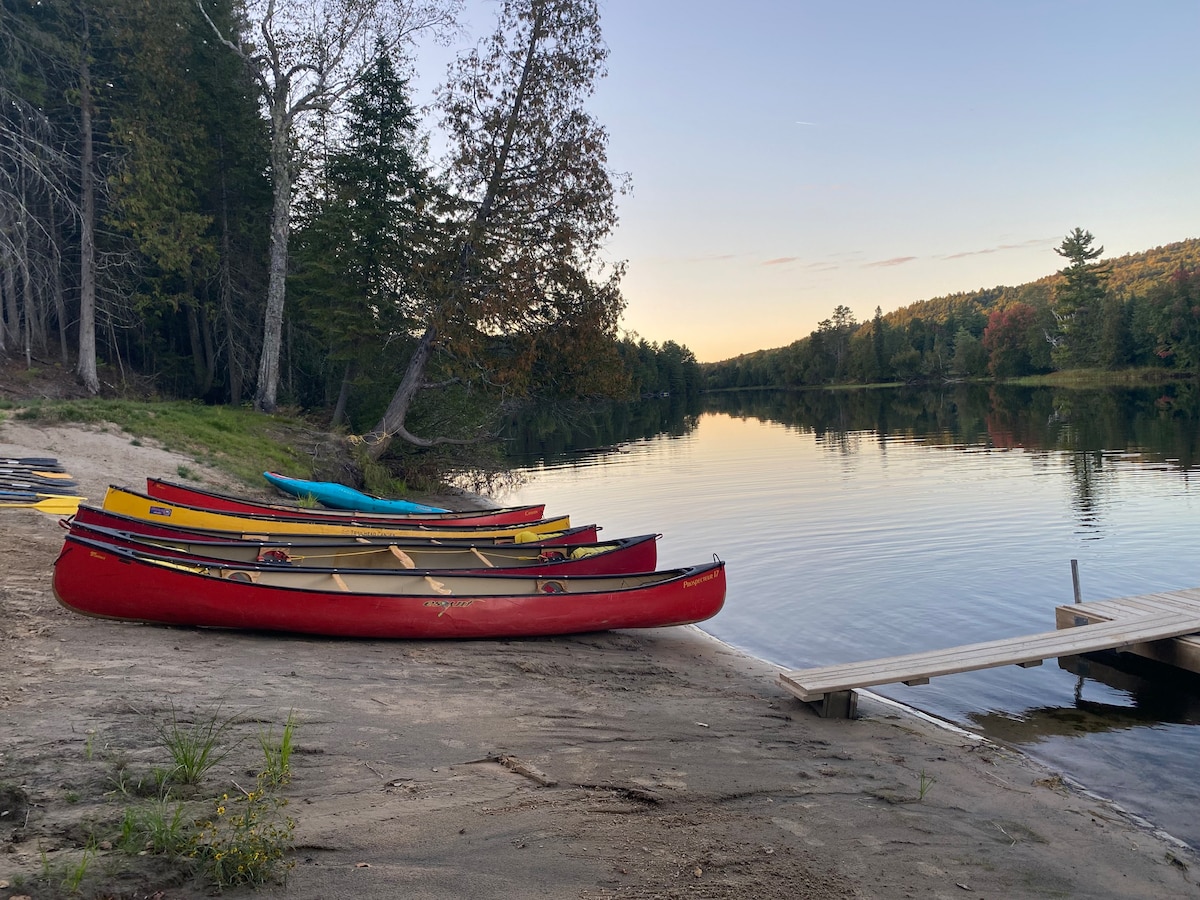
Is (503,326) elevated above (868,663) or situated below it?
above

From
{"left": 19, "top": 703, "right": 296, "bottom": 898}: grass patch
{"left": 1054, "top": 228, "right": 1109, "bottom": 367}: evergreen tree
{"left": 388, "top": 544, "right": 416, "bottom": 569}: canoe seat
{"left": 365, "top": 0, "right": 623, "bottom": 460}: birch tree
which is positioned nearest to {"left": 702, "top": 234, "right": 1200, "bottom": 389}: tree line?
{"left": 1054, "top": 228, "right": 1109, "bottom": 367}: evergreen tree

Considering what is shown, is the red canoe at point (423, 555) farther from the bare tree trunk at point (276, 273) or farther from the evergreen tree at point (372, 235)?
the bare tree trunk at point (276, 273)

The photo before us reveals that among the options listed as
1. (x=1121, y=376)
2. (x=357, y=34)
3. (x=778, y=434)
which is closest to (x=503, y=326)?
(x=357, y=34)

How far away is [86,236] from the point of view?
79.4 feet

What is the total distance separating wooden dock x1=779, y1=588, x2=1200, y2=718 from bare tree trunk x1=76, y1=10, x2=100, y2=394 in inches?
991

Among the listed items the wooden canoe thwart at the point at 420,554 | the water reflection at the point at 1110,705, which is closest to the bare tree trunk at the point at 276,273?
the wooden canoe thwart at the point at 420,554

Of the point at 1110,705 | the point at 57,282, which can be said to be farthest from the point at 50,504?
the point at 57,282

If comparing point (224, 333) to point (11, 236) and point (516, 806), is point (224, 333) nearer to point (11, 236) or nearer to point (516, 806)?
point (11, 236)

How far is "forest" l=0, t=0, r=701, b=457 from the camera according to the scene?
900 inches

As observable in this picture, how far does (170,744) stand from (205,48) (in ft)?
102

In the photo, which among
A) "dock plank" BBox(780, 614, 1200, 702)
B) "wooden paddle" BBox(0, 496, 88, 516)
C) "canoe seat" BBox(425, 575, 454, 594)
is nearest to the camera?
"dock plank" BBox(780, 614, 1200, 702)

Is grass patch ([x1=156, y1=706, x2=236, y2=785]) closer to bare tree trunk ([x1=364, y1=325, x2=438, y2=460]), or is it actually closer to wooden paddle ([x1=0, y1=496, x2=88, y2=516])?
wooden paddle ([x1=0, y1=496, x2=88, y2=516])

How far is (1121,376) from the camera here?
287ft

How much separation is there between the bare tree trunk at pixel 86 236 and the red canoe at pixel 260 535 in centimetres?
1783
